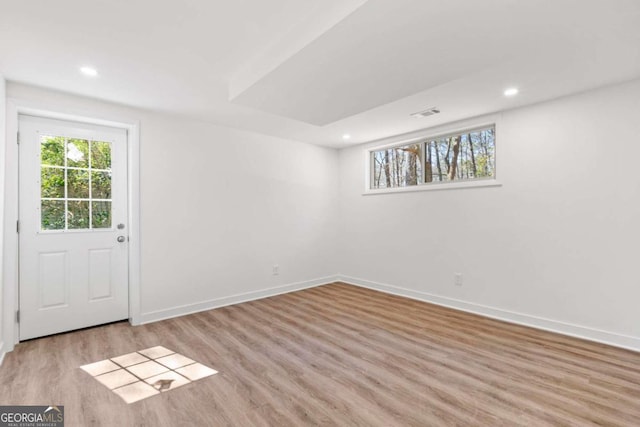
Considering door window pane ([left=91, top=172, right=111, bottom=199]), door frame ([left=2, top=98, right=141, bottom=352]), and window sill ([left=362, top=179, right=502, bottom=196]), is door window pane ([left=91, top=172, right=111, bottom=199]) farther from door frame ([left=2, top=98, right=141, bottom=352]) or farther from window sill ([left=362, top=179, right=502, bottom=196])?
window sill ([left=362, top=179, right=502, bottom=196])

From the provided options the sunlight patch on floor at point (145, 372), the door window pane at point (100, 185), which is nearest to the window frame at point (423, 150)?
the sunlight patch on floor at point (145, 372)

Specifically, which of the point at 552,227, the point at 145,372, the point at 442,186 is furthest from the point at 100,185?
the point at 552,227

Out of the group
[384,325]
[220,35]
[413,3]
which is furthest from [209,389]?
[413,3]

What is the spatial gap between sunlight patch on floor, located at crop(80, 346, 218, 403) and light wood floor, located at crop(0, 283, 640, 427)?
0.26ft

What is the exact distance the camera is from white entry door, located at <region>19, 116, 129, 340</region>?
296 centimetres

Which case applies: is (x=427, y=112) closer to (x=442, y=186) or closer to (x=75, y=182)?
(x=442, y=186)

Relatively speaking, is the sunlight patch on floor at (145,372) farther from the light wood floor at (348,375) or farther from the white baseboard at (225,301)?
the white baseboard at (225,301)

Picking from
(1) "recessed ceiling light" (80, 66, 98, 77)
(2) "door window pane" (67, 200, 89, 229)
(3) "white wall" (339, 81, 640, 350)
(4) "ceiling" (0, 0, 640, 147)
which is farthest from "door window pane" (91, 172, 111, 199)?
(3) "white wall" (339, 81, 640, 350)

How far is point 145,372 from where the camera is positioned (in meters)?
2.36

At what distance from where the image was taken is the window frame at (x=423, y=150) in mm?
3722

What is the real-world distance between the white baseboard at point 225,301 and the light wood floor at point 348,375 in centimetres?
23

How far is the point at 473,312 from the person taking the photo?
3793 mm

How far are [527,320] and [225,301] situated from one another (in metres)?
3.66

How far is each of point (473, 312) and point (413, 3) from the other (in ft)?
11.5
